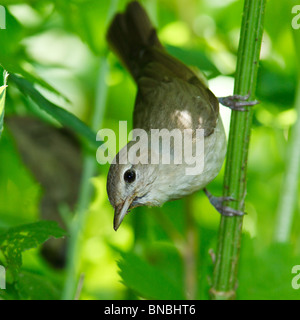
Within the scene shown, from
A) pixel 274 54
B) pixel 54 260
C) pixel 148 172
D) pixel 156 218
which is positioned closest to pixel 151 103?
pixel 148 172

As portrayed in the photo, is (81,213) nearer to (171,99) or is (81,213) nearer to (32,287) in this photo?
(32,287)

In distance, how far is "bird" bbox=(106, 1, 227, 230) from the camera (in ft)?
5.63

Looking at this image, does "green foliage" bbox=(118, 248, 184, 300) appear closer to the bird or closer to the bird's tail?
the bird

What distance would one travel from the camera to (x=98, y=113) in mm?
1719

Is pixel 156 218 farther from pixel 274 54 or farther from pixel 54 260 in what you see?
pixel 274 54

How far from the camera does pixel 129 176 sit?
1.75m

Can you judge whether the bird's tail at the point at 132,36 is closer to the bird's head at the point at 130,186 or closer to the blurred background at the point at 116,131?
the blurred background at the point at 116,131

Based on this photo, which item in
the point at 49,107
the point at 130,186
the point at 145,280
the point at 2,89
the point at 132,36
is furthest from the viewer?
the point at 132,36

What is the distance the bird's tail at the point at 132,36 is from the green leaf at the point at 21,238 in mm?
1063

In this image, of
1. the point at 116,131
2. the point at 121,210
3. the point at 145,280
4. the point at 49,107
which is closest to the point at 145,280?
the point at 145,280

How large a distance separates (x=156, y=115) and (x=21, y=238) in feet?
3.00

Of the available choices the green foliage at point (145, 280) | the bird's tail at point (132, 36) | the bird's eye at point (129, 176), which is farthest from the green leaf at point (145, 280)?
the bird's tail at point (132, 36)

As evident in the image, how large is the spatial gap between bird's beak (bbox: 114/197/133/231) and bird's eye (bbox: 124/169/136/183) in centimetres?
Result: 6

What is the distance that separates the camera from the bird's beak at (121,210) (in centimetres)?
163
